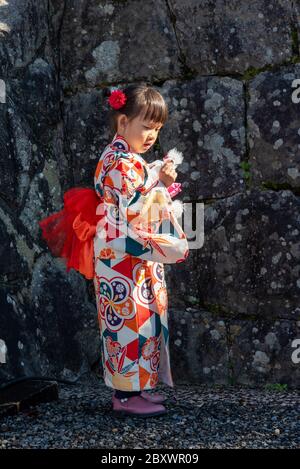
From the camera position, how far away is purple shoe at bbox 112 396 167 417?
3.61m

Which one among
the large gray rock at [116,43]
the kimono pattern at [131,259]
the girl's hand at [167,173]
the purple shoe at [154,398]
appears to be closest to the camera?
the kimono pattern at [131,259]

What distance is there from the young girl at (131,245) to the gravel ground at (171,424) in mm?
139

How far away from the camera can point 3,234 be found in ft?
12.8

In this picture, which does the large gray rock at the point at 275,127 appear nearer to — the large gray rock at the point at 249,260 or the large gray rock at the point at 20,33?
the large gray rock at the point at 249,260

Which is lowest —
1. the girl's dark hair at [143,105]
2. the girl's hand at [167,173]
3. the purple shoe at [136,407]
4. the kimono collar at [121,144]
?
the purple shoe at [136,407]

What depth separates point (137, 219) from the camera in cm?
346

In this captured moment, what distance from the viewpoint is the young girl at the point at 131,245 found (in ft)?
11.4

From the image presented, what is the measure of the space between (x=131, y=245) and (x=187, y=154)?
862mm

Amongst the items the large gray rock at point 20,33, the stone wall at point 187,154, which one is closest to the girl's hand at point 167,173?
the stone wall at point 187,154

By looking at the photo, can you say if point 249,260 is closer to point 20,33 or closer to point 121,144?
point 121,144

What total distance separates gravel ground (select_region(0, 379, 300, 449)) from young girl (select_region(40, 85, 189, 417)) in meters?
0.14

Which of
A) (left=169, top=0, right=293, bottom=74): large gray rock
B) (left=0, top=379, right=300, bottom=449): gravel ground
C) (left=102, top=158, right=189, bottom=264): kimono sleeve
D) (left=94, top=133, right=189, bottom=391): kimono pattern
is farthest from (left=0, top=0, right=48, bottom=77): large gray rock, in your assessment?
(left=0, top=379, right=300, bottom=449): gravel ground

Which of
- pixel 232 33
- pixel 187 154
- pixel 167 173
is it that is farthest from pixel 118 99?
pixel 232 33

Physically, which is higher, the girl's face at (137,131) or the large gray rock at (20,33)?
the large gray rock at (20,33)
